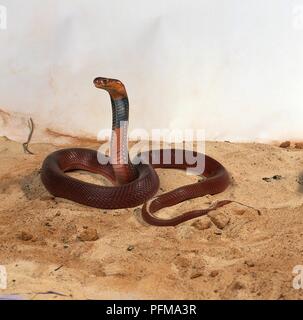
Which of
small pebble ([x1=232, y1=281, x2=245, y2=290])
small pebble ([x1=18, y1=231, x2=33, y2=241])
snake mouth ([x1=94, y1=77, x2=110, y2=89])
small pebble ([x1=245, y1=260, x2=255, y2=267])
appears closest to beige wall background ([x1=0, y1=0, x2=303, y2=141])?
snake mouth ([x1=94, y1=77, x2=110, y2=89])

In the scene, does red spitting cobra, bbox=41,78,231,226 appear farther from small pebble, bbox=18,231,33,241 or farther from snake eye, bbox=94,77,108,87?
small pebble, bbox=18,231,33,241

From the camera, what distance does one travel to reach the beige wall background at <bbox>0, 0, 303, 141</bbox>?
6.11 m

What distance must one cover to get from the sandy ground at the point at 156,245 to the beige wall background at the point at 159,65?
1059mm

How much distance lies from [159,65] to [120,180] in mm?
1676

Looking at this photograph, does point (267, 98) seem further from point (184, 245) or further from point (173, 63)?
point (184, 245)

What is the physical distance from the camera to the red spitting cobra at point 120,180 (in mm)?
4566

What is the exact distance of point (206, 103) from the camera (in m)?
6.22

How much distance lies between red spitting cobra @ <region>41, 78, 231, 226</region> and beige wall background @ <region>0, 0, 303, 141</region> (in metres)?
0.98

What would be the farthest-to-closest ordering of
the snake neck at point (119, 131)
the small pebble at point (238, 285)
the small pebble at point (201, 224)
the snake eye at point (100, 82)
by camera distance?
the snake neck at point (119, 131) < the snake eye at point (100, 82) < the small pebble at point (201, 224) < the small pebble at point (238, 285)

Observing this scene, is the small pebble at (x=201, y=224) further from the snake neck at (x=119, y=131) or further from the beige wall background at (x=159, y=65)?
the beige wall background at (x=159, y=65)

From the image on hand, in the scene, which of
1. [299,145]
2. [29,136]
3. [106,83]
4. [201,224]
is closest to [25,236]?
[201,224]

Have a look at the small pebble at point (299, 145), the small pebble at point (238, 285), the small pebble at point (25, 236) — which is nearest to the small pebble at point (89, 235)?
the small pebble at point (25, 236)

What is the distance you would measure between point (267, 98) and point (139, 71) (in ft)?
4.42

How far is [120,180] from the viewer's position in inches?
197
